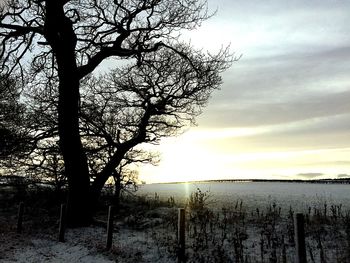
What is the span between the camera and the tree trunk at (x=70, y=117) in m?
19.3

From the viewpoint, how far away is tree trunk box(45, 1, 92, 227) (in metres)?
19.3

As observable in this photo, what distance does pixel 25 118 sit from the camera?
951 inches

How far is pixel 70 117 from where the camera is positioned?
1942 cm

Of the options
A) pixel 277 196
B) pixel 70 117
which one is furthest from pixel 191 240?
pixel 277 196

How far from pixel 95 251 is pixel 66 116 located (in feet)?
23.0

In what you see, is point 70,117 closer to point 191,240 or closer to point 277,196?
point 191,240

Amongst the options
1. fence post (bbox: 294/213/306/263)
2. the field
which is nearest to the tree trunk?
the field

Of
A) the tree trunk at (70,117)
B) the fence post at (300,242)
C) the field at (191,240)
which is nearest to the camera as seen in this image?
the fence post at (300,242)

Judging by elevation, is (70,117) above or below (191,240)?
above

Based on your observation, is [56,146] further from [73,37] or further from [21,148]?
[73,37]

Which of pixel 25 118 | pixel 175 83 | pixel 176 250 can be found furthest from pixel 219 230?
pixel 25 118

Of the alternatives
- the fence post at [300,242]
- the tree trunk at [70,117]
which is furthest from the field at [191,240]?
the fence post at [300,242]

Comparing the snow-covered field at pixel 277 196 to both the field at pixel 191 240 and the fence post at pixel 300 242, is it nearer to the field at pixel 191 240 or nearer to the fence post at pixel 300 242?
the field at pixel 191 240

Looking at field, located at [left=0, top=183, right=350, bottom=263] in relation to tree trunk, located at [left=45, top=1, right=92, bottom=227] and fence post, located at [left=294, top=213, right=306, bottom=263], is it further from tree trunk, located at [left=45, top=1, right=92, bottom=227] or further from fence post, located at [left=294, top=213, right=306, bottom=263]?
fence post, located at [left=294, top=213, right=306, bottom=263]
